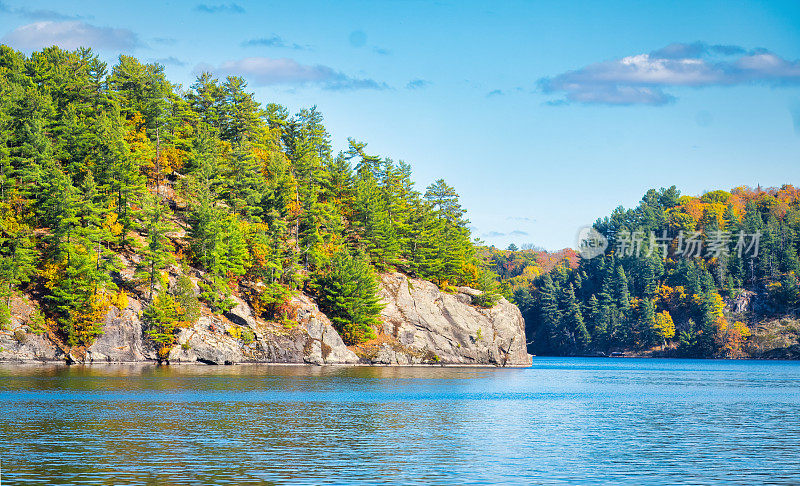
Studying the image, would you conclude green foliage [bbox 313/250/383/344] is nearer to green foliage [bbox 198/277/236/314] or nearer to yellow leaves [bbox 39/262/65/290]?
green foliage [bbox 198/277/236/314]

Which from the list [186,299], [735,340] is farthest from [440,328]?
[735,340]

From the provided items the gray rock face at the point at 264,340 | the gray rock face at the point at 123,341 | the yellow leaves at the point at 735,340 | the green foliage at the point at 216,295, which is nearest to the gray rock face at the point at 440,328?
the gray rock face at the point at 264,340

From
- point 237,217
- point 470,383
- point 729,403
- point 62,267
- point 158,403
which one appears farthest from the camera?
point 237,217

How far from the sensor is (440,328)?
11981cm

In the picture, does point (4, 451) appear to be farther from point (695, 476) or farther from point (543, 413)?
point (543, 413)

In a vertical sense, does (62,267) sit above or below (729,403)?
above

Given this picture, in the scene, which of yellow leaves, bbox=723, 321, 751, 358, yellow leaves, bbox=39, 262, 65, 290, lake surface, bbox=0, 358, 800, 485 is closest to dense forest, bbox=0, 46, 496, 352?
yellow leaves, bbox=39, 262, 65, 290

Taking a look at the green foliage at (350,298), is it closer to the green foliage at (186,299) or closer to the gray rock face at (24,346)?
the green foliage at (186,299)

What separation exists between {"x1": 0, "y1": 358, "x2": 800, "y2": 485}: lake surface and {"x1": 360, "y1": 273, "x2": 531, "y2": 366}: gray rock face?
40.5 metres

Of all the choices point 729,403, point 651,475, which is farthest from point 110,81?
point 651,475

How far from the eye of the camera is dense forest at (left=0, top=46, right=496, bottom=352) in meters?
89.2

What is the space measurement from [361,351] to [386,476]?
82991 millimetres

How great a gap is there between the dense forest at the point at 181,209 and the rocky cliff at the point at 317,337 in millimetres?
1826

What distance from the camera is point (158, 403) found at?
5116 centimetres
